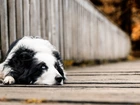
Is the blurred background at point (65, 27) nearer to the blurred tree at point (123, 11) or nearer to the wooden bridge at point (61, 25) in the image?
the wooden bridge at point (61, 25)

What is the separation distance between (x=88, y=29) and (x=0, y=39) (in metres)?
4.47

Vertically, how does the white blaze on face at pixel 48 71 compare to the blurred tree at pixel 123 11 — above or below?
below

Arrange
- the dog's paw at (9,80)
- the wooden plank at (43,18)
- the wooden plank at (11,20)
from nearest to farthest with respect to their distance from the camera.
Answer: the dog's paw at (9,80) < the wooden plank at (11,20) < the wooden plank at (43,18)

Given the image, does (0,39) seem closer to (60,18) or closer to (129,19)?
(60,18)

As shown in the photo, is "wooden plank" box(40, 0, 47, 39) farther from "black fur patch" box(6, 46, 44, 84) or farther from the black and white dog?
"black fur patch" box(6, 46, 44, 84)

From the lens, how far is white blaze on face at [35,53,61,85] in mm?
3370

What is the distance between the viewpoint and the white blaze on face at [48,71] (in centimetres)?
337

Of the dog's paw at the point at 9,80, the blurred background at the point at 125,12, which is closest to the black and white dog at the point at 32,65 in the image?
the dog's paw at the point at 9,80

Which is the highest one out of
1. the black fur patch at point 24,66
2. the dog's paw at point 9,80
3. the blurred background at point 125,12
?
the blurred background at point 125,12

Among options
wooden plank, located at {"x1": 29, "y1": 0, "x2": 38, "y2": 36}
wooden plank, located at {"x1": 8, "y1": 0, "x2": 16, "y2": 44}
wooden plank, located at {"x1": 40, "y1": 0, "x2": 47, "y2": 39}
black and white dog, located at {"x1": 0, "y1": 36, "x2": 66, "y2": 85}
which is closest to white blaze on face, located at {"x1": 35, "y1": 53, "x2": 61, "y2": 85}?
black and white dog, located at {"x1": 0, "y1": 36, "x2": 66, "y2": 85}

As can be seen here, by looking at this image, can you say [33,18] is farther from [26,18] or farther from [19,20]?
[19,20]

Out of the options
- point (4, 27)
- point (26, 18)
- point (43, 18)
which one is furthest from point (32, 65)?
point (43, 18)

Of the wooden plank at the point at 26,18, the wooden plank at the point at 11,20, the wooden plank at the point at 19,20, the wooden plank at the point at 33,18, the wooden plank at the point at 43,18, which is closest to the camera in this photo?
the wooden plank at the point at 11,20

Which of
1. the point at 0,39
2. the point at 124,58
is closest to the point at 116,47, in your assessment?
the point at 124,58
